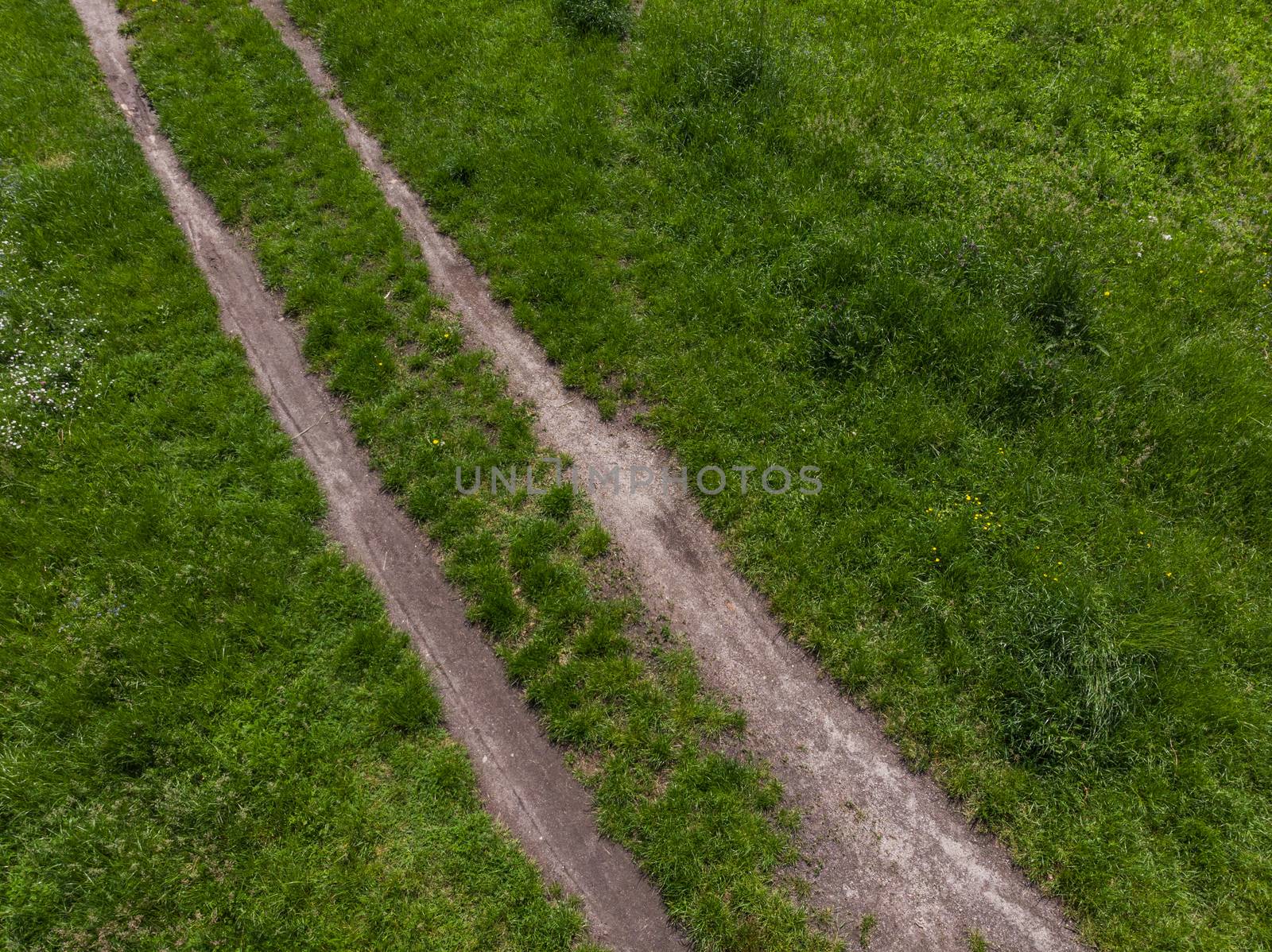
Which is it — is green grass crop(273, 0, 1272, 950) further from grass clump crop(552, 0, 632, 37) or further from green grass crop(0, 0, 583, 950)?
green grass crop(0, 0, 583, 950)

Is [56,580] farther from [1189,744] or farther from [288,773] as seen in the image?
[1189,744]

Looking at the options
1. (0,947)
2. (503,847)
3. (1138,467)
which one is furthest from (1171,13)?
(0,947)

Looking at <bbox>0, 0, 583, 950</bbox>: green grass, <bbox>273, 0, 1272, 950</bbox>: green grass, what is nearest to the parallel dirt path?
<bbox>273, 0, 1272, 950</bbox>: green grass

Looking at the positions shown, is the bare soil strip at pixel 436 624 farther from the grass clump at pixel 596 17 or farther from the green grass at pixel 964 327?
the grass clump at pixel 596 17

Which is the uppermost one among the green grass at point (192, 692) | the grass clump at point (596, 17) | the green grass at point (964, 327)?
the grass clump at point (596, 17)

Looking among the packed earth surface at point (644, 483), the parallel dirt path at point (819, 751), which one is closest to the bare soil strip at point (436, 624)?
the packed earth surface at point (644, 483)

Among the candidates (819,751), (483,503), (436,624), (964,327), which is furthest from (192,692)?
(964,327)

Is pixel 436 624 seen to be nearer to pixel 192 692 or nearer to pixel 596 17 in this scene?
pixel 192 692
